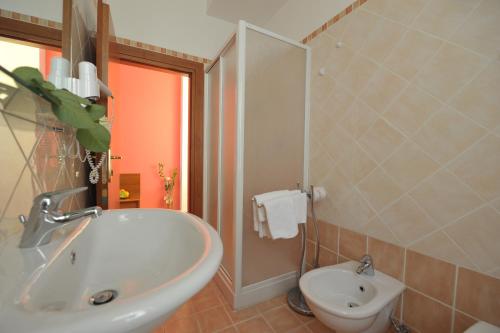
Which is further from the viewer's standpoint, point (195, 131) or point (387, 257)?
point (195, 131)

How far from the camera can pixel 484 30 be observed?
33.8 inches

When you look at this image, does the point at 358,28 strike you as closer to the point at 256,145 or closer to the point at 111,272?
the point at 256,145

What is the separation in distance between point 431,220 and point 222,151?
135 cm

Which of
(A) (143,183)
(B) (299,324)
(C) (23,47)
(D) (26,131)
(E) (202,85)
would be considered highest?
(E) (202,85)

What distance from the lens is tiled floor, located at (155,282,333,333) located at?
4.22 feet

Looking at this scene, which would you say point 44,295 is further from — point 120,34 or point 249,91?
point 120,34

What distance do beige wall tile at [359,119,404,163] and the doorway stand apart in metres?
2.41

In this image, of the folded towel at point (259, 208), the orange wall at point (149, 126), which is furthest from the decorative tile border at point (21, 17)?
the orange wall at point (149, 126)

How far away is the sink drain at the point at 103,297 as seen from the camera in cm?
56

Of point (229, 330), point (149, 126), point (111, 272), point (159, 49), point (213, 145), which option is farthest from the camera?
point (149, 126)

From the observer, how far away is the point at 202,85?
200 cm

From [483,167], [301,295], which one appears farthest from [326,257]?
[483,167]

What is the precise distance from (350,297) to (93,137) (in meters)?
1.44

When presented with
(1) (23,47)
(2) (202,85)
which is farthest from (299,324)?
(2) (202,85)
